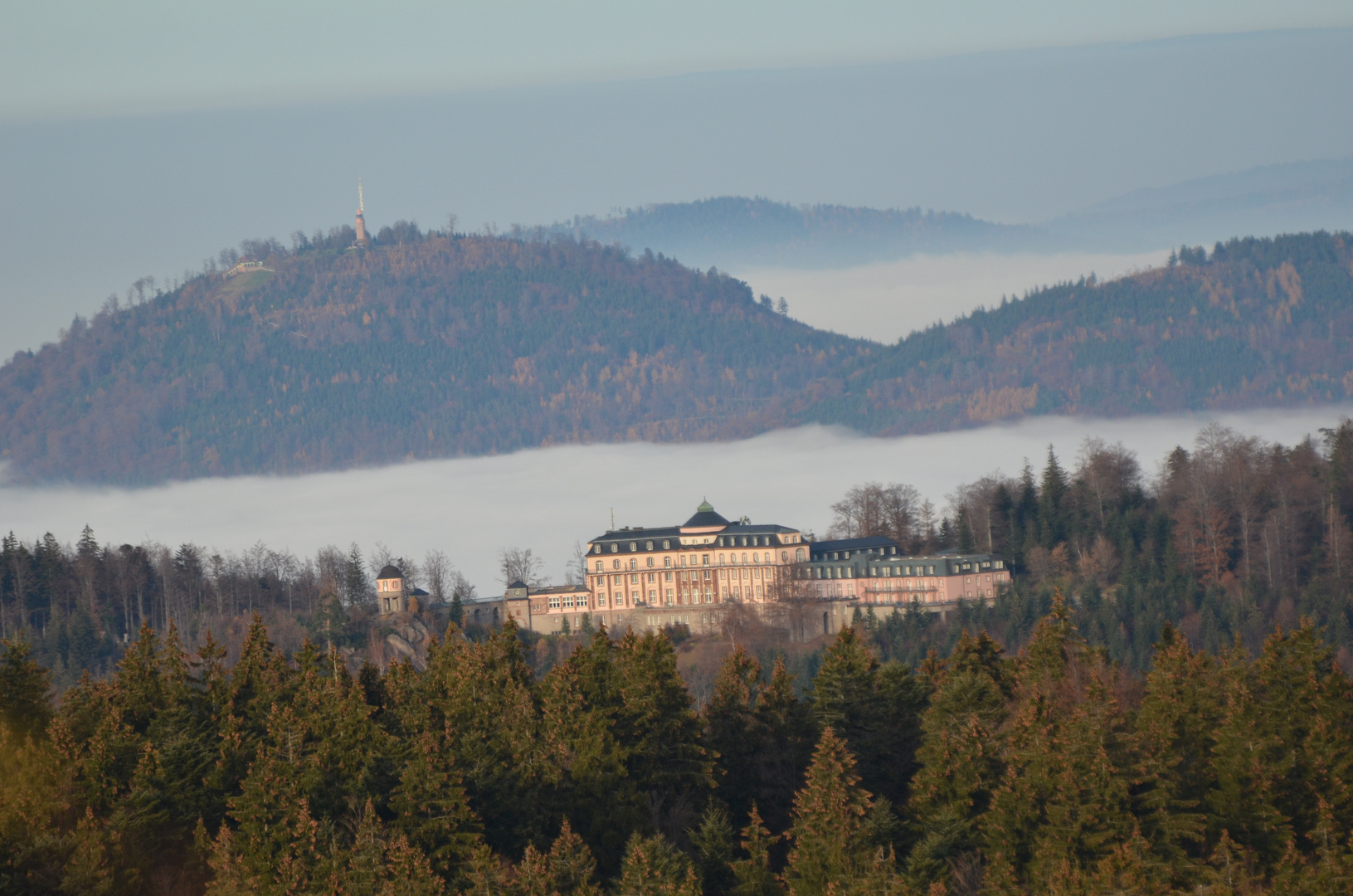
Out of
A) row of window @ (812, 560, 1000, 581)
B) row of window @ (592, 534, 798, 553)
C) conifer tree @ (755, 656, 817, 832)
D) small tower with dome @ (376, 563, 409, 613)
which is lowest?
conifer tree @ (755, 656, 817, 832)

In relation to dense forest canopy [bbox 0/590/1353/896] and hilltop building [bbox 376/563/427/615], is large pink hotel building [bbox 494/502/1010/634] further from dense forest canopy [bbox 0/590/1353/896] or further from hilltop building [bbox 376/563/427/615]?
dense forest canopy [bbox 0/590/1353/896]

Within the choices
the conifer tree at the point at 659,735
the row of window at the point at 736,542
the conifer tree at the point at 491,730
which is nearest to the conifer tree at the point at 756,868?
the conifer tree at the point at 659,735

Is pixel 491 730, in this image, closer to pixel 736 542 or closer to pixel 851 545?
pixel 736 542

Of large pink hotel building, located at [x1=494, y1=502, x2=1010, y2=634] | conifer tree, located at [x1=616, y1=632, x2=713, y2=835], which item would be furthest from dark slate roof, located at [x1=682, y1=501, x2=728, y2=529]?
conifer tree, located at [x1=616, y1=632, x2=713, y2=835]

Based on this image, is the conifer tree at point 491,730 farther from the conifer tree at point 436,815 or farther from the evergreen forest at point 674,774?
the conifer tree at point 436,815

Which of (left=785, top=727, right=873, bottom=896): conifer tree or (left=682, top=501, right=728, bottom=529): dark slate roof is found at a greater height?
(left=682, top=501, right=728, bottom=529): dark slate roof

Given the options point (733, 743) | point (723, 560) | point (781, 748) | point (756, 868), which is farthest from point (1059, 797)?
point (723, 560)

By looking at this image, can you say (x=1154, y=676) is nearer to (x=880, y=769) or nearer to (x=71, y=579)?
(x=880, y=769)

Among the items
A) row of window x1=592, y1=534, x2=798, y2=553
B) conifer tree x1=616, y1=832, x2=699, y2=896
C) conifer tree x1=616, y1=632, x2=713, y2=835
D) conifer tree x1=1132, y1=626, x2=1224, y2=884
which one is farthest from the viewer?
row of window x1=592, y1=534, x2=798, y2=553
